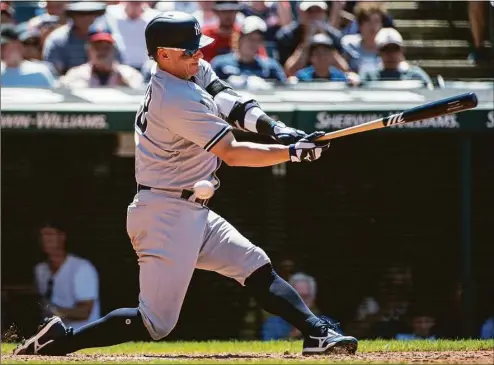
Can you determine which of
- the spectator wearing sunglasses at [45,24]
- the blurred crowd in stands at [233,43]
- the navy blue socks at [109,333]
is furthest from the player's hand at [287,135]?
the spectator wearing sunglasses at [45,24]


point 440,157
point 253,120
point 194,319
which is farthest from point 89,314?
point 253,120

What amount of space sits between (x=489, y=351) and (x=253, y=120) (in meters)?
1.69

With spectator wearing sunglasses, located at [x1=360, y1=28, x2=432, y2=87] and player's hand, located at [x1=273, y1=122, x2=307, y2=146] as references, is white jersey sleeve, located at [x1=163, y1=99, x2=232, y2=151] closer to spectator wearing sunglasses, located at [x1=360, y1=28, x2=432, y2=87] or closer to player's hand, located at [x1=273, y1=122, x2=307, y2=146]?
player's hand, located at [x1=273, y1=122, x2=307, y2=146]

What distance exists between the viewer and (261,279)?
541 centimetres

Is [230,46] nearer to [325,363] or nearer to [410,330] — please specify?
[410,330]

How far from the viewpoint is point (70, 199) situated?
9062 mm

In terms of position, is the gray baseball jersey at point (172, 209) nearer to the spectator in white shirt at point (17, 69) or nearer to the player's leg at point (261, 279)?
the player's leg at point (261, 279)

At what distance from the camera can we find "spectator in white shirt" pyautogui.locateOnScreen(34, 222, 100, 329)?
27.8 feet

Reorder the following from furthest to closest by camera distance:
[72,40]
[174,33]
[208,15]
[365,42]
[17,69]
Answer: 1. [208,15]
2. [72,40]
3. [365,42]
4. [17,69]
5. [174,33]

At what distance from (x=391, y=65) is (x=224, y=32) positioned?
1.56 meters

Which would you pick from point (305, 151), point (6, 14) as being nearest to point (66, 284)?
point (6, 14)

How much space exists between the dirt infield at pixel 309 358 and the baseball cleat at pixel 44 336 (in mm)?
78

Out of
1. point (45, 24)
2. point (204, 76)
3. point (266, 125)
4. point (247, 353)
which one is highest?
point (45, 24)

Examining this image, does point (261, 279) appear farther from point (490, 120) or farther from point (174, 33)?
point (490, 120)
